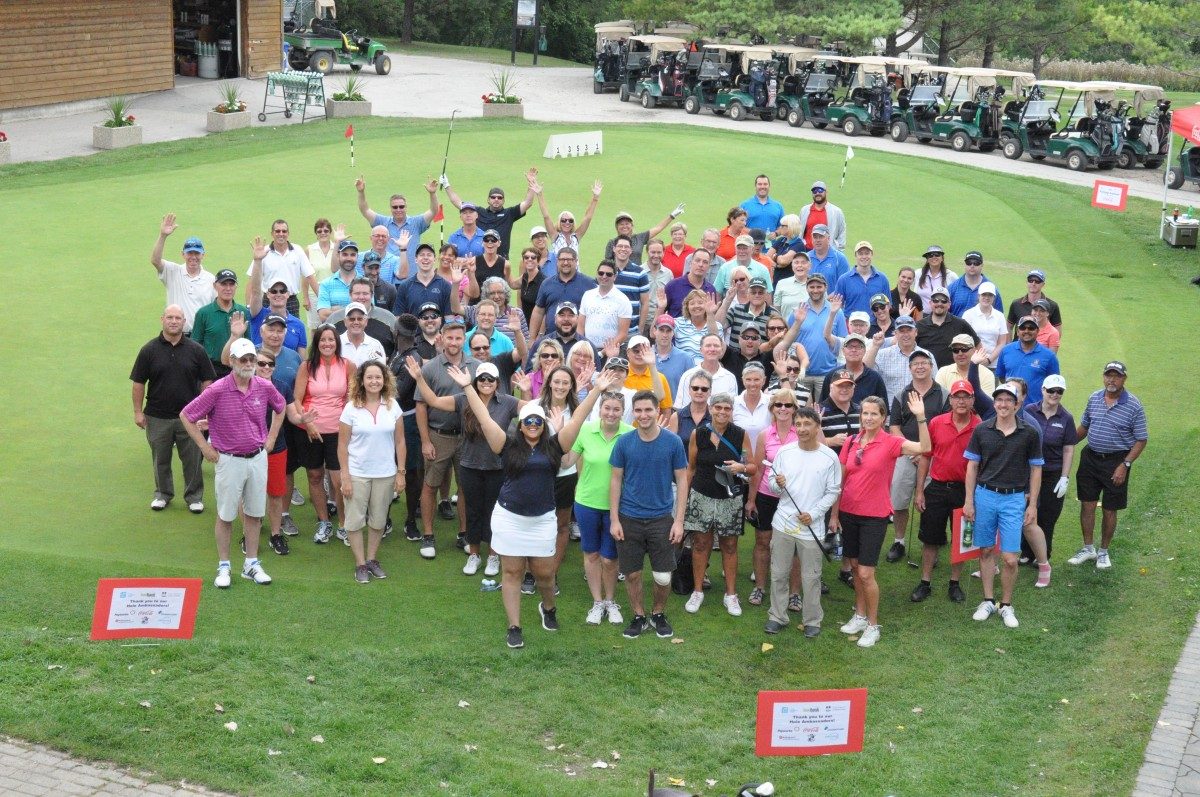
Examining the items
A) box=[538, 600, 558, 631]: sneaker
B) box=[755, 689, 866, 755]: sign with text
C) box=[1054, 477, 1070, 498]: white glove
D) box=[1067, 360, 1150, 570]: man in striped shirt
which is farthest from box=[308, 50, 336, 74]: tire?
box=[755, 689, 866, 755]: sign with text

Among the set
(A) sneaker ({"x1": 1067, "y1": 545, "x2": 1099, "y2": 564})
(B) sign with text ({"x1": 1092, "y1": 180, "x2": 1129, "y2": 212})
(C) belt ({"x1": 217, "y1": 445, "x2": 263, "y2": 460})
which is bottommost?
(A) sneaker ({"x1": 1067, "y1": 545, "x2": 1099, "y2": 564})

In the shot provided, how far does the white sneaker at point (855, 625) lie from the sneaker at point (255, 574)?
4164mm

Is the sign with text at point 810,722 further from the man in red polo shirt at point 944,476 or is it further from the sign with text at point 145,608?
the sign with text at point 145,608

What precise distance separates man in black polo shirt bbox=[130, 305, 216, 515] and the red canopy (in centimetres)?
1790

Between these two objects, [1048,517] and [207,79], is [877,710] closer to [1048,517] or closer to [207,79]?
[1048,517]

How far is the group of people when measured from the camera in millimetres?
9406

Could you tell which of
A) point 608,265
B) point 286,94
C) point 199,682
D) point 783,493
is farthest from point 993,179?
point 199,682

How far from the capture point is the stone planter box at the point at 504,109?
107ft

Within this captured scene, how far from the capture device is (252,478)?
9.77 meters

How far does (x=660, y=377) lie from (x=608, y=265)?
1643mm

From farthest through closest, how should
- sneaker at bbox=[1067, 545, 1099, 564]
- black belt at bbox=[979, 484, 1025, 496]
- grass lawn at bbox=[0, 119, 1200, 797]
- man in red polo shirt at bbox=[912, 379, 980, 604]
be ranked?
1. sneaker at bbox=[1067, 545, 1099, 564]
2. man in red polo shirt at bbox=[912, 379, 980, 604]
3. black belt at bbox=[979, 484, 1025, 496]
4. grass lawn at bbox=[0, 119, 1200, 797]

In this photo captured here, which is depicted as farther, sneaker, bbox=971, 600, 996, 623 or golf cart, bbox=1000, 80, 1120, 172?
golf cart, bbox=1000, 80, 1120, 172

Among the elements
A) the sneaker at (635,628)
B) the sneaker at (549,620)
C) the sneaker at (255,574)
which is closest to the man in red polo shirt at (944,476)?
the sneaker at (635,628)

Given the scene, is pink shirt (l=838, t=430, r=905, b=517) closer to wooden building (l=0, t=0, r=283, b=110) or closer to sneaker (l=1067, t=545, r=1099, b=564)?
sneaker (l=1067, t=545, r=1099, b=564)
